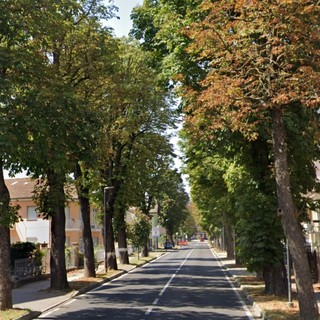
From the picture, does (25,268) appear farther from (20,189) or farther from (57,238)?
(20,189)

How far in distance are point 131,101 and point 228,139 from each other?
13566 mm

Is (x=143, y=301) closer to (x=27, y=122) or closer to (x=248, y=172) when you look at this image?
(x=248, y=172)

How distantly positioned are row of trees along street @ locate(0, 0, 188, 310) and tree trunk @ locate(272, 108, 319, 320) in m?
5.94

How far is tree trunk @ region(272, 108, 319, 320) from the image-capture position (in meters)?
10.9

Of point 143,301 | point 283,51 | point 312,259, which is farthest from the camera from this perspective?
point 312,259

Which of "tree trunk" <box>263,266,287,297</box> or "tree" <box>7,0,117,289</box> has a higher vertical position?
"tree" <box>7,0,117,289</box>

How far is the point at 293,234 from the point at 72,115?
7.12 m

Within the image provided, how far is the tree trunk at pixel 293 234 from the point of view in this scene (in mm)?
10867

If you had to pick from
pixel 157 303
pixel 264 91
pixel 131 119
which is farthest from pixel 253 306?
Result: pixel 131 119

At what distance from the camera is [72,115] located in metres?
14.8

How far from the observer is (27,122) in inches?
523

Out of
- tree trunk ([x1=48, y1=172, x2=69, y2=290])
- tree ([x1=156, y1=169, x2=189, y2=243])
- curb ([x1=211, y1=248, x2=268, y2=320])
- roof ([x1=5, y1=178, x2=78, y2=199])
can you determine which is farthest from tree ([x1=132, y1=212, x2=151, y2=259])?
tree ([x1=156, y1=169, x2=189, y2=243])

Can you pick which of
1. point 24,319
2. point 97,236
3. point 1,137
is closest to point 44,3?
point 1,137

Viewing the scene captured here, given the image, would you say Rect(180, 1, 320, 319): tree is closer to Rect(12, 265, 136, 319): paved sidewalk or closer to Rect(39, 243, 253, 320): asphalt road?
Rect(39, 243, 253, 320): asphalt road
